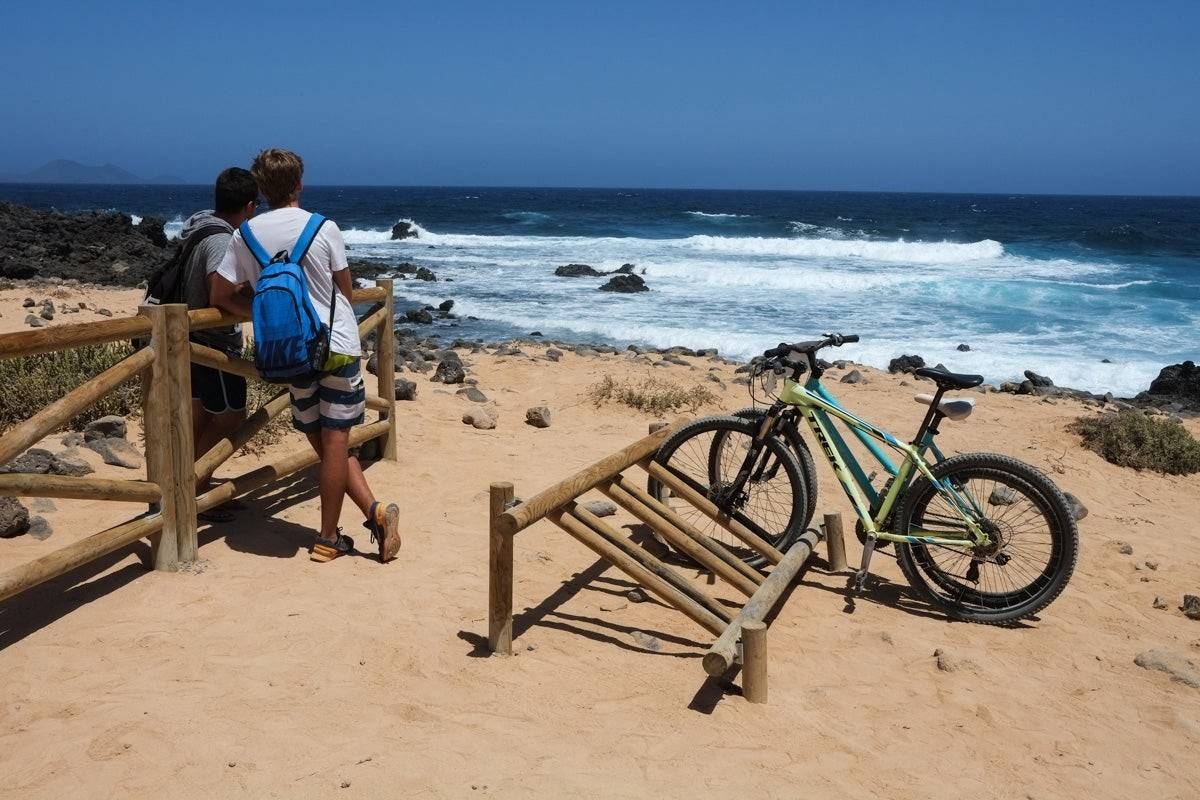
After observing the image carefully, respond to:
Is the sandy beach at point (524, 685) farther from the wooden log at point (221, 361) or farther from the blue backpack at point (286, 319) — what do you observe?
the blue backpack at point (286, 319)

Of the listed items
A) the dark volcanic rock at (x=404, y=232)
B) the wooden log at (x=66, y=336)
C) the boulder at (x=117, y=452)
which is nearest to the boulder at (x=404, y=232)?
the dark volcanic rock at (x=404, y=232)

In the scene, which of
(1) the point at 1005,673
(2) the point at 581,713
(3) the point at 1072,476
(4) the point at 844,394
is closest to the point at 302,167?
(2) the point at 581,713

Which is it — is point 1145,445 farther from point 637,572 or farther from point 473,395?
point 637,572

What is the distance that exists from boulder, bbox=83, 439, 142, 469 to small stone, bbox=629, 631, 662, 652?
3522mm

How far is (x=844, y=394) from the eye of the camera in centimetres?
1079

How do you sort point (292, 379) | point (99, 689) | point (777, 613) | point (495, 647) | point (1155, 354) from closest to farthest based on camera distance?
point (99, 689) → point (495, 647) → point (292, 379) → point (777, 613) → point (1155, 354)

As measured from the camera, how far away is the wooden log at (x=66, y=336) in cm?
353

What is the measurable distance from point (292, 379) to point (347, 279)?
539 millimetres

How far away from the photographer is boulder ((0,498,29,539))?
4.82 m

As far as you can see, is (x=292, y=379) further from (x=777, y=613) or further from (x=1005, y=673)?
(x=1005, y=673)

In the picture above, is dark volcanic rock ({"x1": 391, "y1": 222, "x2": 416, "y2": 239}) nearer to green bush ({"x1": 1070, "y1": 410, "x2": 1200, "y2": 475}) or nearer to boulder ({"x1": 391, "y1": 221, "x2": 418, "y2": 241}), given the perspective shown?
boulder ({"x1": 391, "y1": 221, "x2": 418, "y2": 241})

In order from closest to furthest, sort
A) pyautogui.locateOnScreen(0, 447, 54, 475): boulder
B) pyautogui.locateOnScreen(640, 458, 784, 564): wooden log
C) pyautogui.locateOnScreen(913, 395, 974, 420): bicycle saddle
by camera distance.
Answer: pyautogui.locateOnScreen(913, 395, 974, 420): bicycle saddle < pyautogui.locateOnScreen(640, 458, 784, 564): wooden log < pyautogui.locateOnScreen(0, 447, 54, 475): boulder

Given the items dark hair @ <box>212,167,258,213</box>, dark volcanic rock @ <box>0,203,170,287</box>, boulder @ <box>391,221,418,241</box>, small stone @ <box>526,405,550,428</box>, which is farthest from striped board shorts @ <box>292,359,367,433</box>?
boulder @ <box>391,221,418,241</box>

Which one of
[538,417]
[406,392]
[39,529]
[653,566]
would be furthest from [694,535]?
[406,392]
